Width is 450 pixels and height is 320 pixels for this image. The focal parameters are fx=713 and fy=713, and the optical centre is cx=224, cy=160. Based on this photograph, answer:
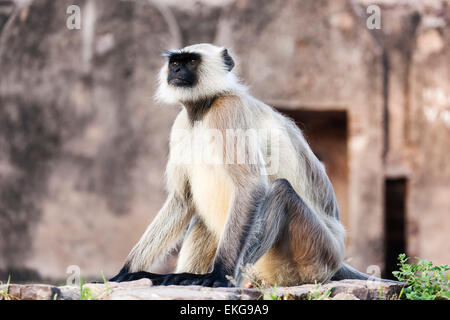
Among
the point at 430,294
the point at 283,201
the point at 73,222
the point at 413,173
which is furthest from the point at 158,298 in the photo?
the point at 413,173

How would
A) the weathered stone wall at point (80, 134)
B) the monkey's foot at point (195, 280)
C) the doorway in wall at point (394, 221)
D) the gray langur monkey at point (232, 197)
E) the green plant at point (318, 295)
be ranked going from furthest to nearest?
1. the doorway in wall at point (394, 221)
2. the weathered stone wall at point (80, 134)
3. the gray langur monkey at point (232, 197)
4. the monkey's foot at point (195, 280)
5. the green plant at point (318, 295)

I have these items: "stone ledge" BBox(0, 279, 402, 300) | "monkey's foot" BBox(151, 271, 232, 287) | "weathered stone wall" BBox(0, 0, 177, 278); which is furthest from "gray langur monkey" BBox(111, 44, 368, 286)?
"weathered stone wall" BBox(0, 0, 177, 278)

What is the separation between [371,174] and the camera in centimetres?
892

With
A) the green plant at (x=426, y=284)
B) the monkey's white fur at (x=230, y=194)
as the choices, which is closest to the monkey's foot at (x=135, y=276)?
the monkey's white fur at (x=230, y=194)

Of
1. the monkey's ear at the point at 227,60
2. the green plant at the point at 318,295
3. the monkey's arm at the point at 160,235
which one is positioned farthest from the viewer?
the monkey's ear at the point at 227,60

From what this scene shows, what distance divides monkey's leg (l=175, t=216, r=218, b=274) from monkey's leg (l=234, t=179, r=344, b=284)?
49 centimetres

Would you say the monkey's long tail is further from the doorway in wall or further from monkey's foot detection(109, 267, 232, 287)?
the doorway in wall

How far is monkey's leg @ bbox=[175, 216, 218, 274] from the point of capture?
4.76 m

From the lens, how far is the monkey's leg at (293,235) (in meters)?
4.30

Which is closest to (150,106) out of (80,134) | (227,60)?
(80,134)

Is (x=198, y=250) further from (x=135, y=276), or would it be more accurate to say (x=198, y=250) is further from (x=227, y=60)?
(x=227, y=60)

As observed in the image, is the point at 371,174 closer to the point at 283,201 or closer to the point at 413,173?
the point at 413,173

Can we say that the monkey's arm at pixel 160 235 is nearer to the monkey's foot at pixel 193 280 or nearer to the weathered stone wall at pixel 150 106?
the monkey's foot at pixel 193 280

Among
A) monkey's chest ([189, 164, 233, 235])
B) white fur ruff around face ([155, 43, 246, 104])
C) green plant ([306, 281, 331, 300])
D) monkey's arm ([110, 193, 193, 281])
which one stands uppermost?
white fur ruff around face ([155, 43, 246, 104])
